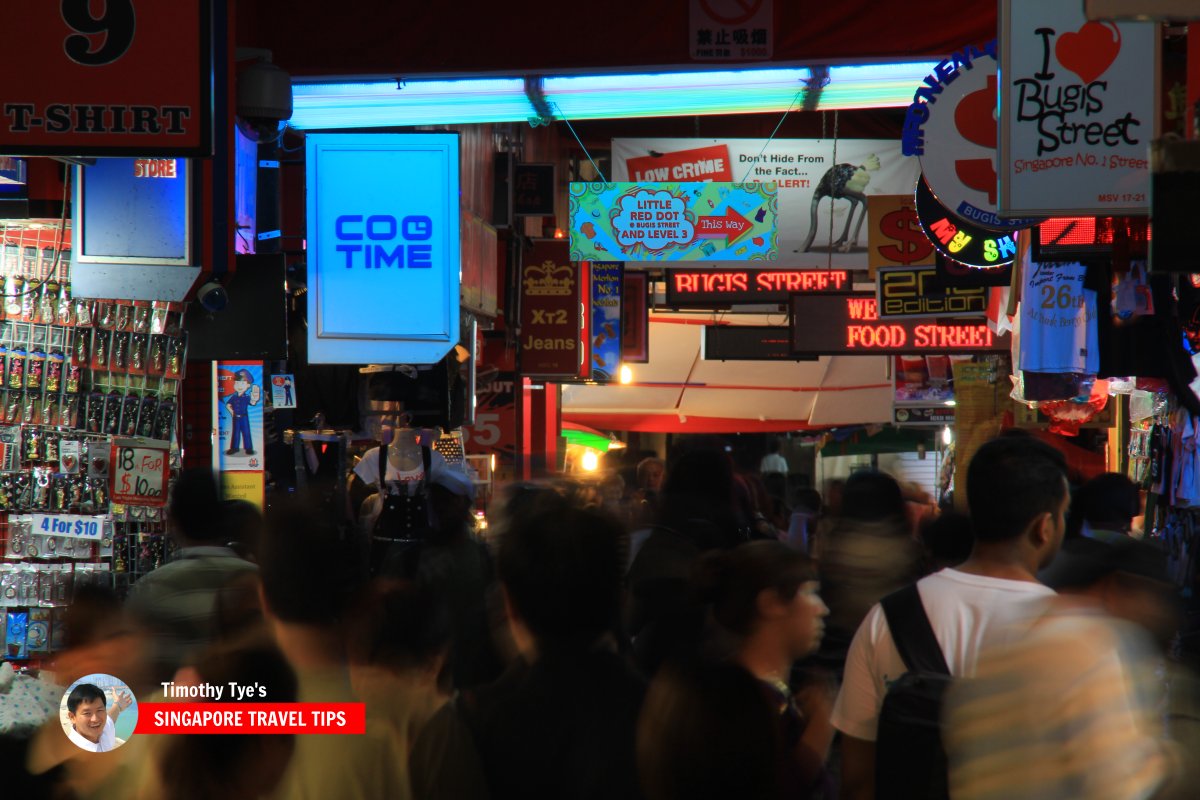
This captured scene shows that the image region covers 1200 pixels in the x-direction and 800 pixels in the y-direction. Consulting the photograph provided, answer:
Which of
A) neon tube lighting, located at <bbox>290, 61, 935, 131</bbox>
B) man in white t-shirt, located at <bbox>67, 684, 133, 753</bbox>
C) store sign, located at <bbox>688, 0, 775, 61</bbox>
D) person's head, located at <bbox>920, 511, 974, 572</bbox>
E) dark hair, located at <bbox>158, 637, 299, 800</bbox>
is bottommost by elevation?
man in white t-shirt, located at <bbox>67, 684, 133, 753</bbox>

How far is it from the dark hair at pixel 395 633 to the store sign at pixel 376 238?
5158 mm

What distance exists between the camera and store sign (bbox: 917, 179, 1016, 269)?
757cm

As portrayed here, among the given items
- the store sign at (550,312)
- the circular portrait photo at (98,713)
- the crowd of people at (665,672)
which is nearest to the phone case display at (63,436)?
the crowd of people at (665,672)

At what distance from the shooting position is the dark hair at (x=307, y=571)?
10.7 ft

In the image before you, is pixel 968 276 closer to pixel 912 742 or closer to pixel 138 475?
pixel 138 475

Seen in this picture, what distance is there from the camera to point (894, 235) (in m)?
12.2

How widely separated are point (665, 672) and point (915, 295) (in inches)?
390

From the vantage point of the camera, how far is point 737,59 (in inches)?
289

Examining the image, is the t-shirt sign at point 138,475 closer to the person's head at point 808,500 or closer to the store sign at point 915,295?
the person's head at point 808,500

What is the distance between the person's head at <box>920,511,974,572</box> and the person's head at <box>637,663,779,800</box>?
273cm

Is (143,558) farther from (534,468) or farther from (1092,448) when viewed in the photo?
(1092,448)

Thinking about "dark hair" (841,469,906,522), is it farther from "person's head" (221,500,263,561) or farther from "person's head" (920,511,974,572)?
"person's head" (221,500,263,561)

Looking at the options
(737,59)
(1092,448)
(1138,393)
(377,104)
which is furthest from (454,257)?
(1092,448)

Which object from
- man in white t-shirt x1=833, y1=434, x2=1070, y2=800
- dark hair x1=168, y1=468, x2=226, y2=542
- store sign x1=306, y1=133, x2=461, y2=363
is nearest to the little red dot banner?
man in white t-shirt x1=833, y1=434, x2=1070, y2=800
